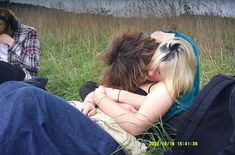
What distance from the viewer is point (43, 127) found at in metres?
1.73

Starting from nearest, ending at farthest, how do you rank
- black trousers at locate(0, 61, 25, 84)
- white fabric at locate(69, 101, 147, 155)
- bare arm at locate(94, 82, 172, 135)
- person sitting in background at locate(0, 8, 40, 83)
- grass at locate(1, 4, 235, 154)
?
white fabric at locate(69, 101, 147, 155) → bare arm at locate(94, 82, 172, 135) → black trousers at locate(0, 61, 25, 84) → person sitting in background at locate(0, 8, 40, 83) → grass at locate(1, 4, 235, 154)

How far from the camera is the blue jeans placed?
1691 mm

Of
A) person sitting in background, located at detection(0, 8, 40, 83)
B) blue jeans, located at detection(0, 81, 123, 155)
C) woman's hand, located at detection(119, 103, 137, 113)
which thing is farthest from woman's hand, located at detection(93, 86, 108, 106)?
person sitting in background, located at detection(0, 8, 40, 83)

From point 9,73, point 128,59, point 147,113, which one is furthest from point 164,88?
point 9,73

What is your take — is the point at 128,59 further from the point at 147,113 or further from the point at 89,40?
the point at 89,40

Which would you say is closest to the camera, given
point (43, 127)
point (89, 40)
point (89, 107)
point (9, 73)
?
point (43, 127)

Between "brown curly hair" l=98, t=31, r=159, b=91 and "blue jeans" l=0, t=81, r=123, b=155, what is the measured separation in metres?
0.40

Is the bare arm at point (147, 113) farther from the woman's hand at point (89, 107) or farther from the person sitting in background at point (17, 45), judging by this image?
the person sitting in background at point (17, 45)

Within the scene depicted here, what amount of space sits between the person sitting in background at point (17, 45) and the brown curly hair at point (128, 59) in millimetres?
1137

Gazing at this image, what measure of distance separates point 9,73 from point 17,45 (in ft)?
1.73

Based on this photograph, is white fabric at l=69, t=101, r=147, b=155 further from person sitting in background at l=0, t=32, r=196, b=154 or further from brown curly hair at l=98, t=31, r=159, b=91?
brown curly hair at l=98, t=31, r=159, b=91

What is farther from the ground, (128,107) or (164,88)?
(164,88)

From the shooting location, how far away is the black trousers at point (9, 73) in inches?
108

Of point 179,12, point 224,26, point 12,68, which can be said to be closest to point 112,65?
point 12,68
